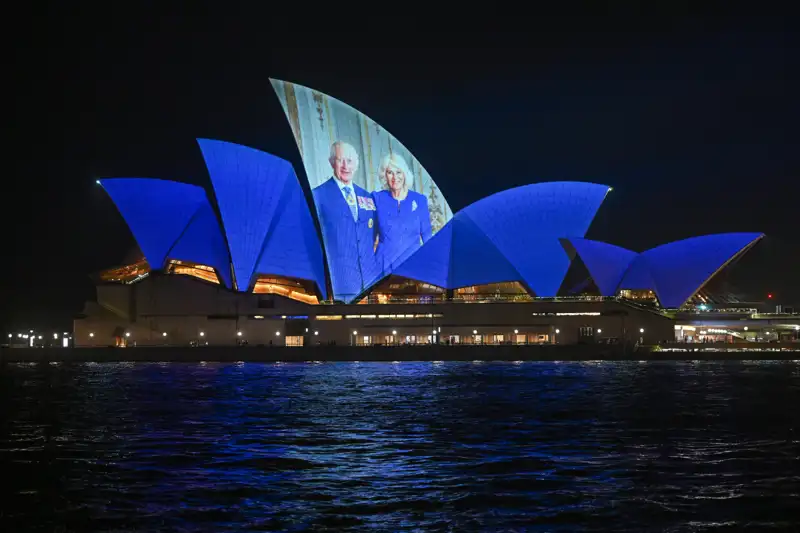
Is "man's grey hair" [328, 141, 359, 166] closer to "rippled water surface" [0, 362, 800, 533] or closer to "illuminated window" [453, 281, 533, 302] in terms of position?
"illuminated window" [453, 281, 533, 302]

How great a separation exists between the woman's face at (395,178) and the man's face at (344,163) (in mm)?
3579

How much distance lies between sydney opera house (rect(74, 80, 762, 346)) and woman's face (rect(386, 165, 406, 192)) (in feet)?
0.33

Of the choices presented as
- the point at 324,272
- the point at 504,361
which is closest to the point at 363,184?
the point at 324,272

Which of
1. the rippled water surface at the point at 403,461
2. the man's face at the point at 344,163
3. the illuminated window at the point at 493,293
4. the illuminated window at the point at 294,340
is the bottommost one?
the rippled water surface at the point at 403,461

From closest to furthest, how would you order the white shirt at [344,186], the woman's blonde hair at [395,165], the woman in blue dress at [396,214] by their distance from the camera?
1. the white shirt at [344,186]
2. the woman in blue dress at [396,214]
3. the woman's blonde hair at [395,165]

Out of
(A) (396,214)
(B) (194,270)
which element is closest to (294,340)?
(B) (194,270)

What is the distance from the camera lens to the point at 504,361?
59344mm

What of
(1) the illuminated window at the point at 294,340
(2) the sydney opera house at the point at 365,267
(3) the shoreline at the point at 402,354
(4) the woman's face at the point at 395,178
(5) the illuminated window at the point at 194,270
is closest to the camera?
(3) the shoreline at the point at 402,354

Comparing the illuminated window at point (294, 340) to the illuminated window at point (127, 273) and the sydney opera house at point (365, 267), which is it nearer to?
the sydney opera house at point (365, 267)

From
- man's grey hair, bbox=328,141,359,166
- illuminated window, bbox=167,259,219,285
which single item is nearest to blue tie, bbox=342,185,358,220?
man's grey hair, bbox=328,141,359,166

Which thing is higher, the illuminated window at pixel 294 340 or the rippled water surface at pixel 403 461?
the illuminated window at pixel 294 340

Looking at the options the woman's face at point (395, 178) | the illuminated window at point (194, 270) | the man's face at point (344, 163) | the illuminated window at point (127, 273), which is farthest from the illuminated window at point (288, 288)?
the woman's face at point (395, 178)

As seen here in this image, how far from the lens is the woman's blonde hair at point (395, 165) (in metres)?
66.9

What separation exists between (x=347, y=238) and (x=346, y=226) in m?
0.97
